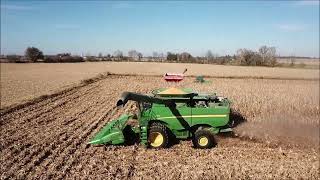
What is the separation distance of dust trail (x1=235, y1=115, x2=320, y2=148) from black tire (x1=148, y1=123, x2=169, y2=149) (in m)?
3.22

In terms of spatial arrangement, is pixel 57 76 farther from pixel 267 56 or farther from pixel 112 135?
pixel 267 56

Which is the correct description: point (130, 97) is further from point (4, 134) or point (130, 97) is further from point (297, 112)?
point (297, 112)

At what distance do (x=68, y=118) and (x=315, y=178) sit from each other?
11.3 meters

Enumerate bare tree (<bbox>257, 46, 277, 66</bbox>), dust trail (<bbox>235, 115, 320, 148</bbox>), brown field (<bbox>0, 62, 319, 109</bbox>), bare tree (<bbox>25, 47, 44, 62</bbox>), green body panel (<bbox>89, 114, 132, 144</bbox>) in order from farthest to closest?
bare tree (<bbox>25, 47, 44, 62</bbox>) < bare tree (<bbox>257, 46, 277, 66</bbox>) < brown field (<bbox>0, 62, 319, 109</bbox>) < dust trail (<bbox>235, 115, 320, 148</bbox>) < green body panel (<bbox>89, 114, 132, 144</bbox>)

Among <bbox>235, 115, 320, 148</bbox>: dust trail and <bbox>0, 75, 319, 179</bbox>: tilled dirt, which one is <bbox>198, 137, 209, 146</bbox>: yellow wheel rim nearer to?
<bbox>0, 75, 319, 179</bbox>: tilled dirt

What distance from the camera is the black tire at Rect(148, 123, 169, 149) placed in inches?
503

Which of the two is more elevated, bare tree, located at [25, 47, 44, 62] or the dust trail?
Answer: bare tree, located at [25, 47, 44, 62]

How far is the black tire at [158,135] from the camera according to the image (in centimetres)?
1278

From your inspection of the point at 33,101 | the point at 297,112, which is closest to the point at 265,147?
the point at 297,112

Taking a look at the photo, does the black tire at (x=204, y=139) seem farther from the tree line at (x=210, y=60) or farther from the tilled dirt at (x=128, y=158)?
Result: the tree line at (x=210, y=60)

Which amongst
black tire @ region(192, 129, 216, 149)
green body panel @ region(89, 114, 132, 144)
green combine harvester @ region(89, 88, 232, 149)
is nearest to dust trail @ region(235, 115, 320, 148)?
green combine harvester @ region(89, 88, 232, 149)

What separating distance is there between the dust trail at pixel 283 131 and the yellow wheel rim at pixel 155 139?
336 cm

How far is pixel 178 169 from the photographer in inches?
429

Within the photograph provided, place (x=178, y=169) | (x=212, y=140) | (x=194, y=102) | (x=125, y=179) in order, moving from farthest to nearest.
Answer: (x=194, y=102) < (x=212, y=140) < (x=178, y=169) < (x=125, y=179)
